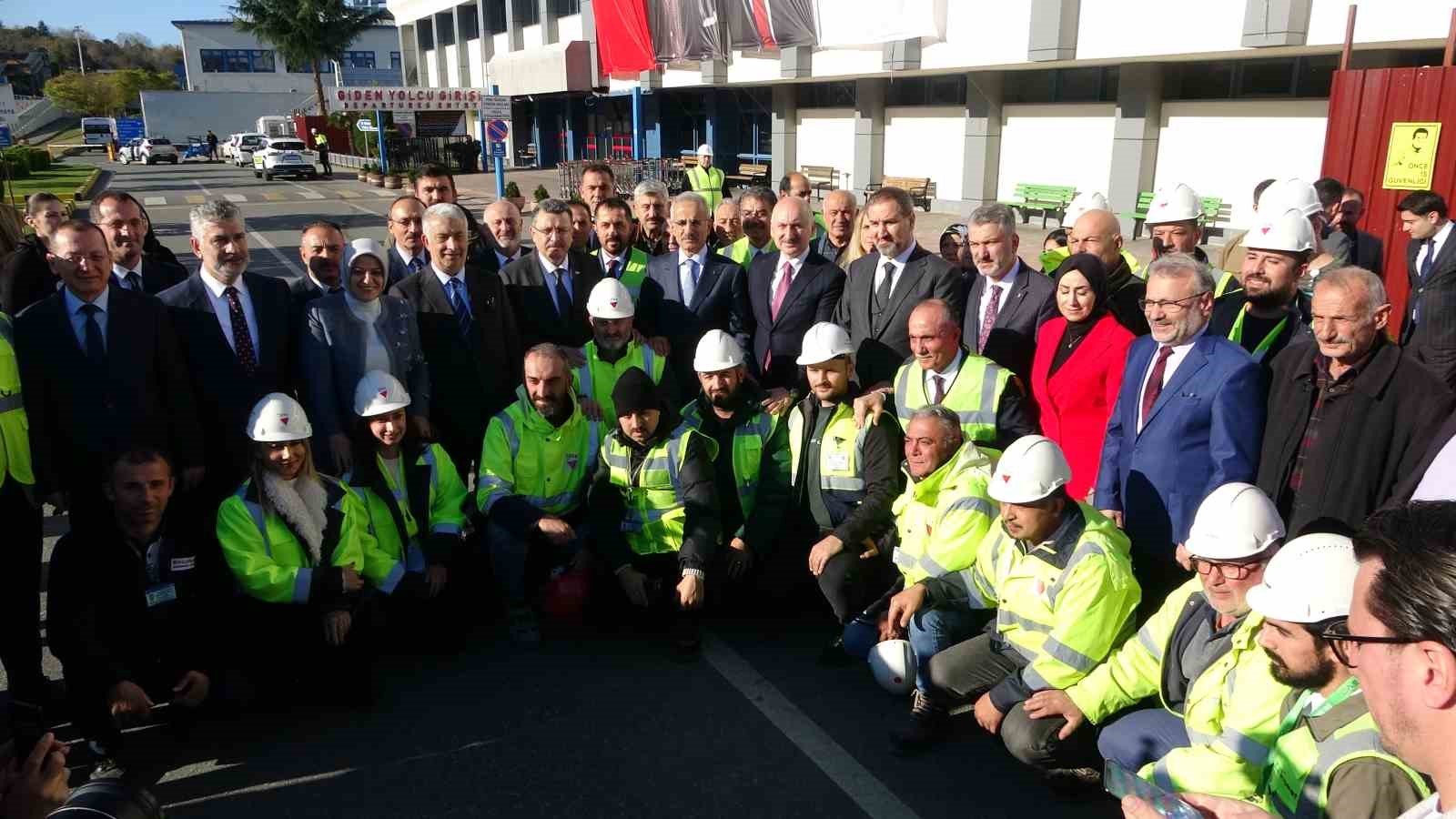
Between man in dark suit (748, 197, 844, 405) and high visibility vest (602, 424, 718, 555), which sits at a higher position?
man in dark suit (748, 197, 844, 405)

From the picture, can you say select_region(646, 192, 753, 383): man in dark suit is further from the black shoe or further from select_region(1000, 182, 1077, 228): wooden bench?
select_region(1000, 182, 1077, 228): wooden bench

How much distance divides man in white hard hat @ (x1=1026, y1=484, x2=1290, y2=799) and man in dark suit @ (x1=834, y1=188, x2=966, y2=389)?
2.21 metres

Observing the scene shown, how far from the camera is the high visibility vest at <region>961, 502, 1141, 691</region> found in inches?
135

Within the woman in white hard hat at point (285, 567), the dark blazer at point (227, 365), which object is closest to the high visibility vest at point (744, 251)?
the dark blazer at point (227, 365)

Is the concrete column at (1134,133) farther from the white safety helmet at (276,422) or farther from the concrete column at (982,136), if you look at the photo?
the white safety helmet at (276,422)

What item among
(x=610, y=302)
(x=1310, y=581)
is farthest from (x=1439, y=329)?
(x=610, y=302)

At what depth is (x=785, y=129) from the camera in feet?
91.3

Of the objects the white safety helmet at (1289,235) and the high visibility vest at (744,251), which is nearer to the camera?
the white safety helmet at (1289,235)

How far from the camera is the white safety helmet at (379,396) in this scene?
444 centimetres

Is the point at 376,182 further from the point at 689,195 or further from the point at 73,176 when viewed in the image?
the point at 689,195

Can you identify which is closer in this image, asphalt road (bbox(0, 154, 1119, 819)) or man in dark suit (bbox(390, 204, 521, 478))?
asphalt road (bbox(0, 154, 1119, 819))

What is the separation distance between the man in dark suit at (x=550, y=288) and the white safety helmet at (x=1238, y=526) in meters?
3.83

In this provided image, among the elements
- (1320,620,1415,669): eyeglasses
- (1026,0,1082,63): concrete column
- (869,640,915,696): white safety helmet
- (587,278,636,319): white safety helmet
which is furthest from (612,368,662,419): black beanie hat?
(1026,0,1082,63): concrete column

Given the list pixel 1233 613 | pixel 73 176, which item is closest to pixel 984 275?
pixel 1233 613
